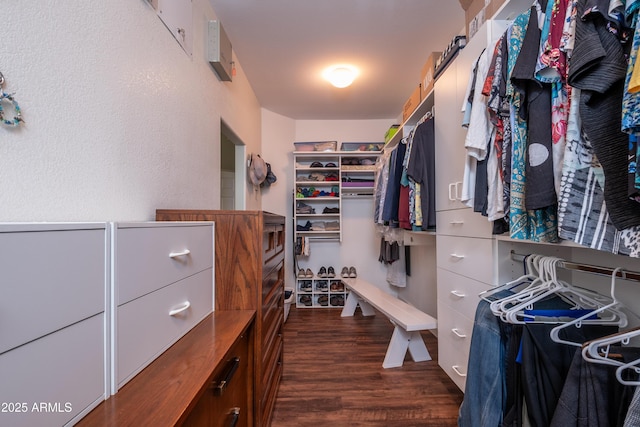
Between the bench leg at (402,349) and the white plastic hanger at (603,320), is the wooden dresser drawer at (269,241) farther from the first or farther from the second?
the bench leg at (402,349)

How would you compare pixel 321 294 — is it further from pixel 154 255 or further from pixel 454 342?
pixel 154 255

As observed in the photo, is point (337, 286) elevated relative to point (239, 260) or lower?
lower

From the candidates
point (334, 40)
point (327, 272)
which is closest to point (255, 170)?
point (334, 40)

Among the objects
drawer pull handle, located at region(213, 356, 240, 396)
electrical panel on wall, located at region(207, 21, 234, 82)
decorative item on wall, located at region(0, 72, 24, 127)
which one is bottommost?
drawer pull handle, located at region(213, 356, 240, 396)

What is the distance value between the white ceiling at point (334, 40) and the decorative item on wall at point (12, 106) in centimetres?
161

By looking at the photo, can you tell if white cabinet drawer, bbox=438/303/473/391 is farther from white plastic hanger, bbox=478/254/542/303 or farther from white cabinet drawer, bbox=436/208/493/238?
white cabinet drawer, bbox=436/208/493/238

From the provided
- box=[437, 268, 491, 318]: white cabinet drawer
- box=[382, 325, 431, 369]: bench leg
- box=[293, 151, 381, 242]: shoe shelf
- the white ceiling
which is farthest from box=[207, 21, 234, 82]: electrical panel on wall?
box=[382, 325, 431, 369]: bench leg

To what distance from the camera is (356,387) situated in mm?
1778

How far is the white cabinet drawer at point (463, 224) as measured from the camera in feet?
4.12

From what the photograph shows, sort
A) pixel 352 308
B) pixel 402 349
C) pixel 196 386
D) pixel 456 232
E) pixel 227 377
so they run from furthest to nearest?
pixel 352 308, pixel 402 349, pixel 456 232, pixel 227 377, pixel 196 386

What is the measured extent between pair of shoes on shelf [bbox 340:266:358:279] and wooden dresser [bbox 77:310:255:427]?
2.50 metres

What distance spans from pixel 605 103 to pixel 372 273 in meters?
3.27

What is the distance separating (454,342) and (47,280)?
1.63 metres

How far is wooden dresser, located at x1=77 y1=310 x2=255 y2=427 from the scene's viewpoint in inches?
21.5
